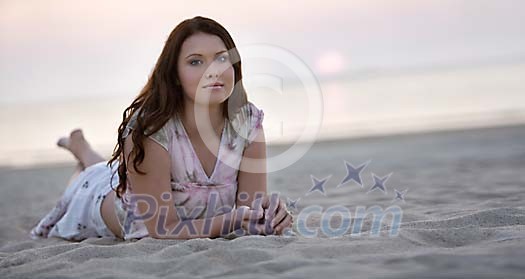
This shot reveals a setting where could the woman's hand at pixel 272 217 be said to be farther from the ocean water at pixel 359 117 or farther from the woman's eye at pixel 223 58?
the ocean water at pixel 359 117

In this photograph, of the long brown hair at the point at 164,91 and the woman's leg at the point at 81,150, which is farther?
the woman's leg at the point at 81,150

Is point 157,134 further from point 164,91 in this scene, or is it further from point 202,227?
point 202,227

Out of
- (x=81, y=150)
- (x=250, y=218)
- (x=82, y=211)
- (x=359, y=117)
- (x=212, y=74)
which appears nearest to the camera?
(x=250, y=218)

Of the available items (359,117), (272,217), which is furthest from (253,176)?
(359,117)

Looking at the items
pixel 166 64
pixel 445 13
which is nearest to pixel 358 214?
pixel 166 64

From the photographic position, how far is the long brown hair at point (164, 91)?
289 cm

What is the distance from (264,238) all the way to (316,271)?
65 centimetres

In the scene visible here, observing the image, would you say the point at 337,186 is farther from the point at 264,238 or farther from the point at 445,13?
the point at 445,13

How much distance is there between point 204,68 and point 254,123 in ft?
1.49

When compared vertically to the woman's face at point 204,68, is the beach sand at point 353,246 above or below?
below

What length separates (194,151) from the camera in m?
3.03

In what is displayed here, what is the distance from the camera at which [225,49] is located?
2.98 metres

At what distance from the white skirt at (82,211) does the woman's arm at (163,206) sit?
22.4 inches

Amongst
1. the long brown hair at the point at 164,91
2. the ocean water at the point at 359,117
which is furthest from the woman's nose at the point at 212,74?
the ocean water at the point at 359,117
